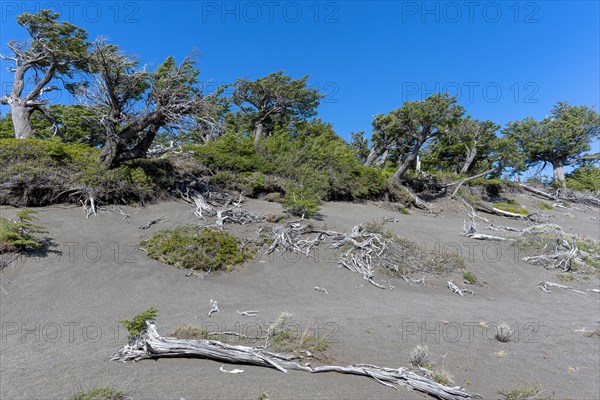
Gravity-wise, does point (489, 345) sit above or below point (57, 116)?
below

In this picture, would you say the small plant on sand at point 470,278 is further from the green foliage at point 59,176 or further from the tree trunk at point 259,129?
the tree trunk at point 259,129

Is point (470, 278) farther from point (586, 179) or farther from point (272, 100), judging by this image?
point (586, 179)

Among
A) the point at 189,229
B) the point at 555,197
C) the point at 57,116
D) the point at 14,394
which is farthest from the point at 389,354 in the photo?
the point at 555,197

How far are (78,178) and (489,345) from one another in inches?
554

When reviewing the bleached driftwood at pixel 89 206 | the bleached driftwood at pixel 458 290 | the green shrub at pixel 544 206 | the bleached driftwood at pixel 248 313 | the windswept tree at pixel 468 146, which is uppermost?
the windswept tree at pixel 468 146

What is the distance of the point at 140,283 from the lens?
25.7 feet

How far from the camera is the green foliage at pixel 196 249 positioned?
9.04m

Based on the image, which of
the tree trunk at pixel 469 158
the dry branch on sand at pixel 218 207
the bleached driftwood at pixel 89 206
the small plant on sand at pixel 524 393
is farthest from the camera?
the tree trunk at pixel 469 158

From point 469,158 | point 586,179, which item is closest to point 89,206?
point 469,158

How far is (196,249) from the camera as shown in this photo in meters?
9.37

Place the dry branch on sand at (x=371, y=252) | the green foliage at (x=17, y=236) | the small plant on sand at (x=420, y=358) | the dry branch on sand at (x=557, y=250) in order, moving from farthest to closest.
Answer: the dry branch on sand at (x=557, y=250) → the dry branch on sand at (x=371, y=252) → the green foliage at (x=17, y=236) → the small plant on sand at (x=420, y=358)

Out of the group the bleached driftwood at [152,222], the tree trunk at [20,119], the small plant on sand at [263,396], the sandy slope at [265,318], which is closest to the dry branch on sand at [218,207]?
the bleached driftwood at [152,222]

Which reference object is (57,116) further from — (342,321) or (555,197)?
(555,197)

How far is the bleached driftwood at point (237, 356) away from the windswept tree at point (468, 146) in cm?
2543
